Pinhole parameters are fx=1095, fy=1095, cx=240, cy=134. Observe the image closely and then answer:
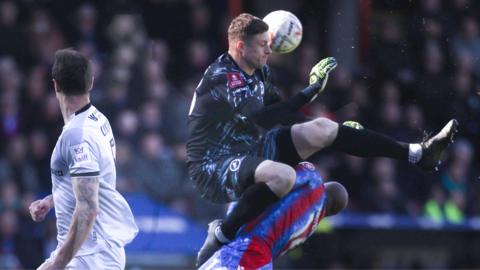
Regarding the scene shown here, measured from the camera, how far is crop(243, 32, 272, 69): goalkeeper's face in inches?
285

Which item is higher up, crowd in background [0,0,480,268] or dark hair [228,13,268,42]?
dark hair [228,13,268,42]

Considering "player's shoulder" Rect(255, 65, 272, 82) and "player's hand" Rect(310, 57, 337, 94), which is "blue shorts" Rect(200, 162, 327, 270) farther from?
"player's shoulder" Rect(255, 65, 272, 82)

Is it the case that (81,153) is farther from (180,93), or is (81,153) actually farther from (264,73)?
(180,93)

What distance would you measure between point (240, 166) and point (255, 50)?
81 centimetres

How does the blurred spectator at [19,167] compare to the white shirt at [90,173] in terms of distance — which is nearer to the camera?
the white shirt at [90,173]

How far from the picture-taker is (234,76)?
7238mm

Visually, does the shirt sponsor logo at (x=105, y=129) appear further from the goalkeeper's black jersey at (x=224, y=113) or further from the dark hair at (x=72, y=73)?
the goalkeeper's black jersey at (x=224, y=113)

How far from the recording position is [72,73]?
19.3 feet

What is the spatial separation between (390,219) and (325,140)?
213 inches

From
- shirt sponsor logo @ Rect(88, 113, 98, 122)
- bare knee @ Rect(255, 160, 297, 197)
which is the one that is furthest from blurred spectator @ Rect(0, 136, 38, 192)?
shirt sponsor logo @ Rect(88, 113, 98, 122)

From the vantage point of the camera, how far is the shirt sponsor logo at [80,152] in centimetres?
577

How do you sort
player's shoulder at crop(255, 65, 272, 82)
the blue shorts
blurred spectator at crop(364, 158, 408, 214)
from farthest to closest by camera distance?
blurred spectator at crop(364, 158, 408, 214) → player's shoulder at crop(255, 65, 272, 82) → the blue shorts

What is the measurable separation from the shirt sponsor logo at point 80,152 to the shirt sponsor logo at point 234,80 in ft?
5.33

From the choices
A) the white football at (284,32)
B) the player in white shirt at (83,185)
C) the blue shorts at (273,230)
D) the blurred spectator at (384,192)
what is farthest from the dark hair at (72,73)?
the blurred spectator at (384,192)
